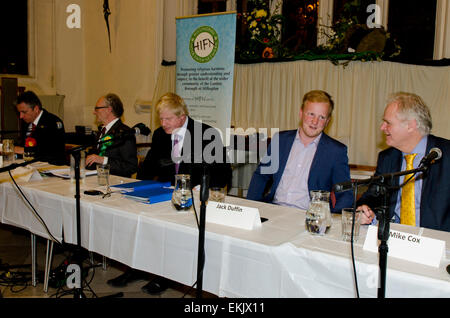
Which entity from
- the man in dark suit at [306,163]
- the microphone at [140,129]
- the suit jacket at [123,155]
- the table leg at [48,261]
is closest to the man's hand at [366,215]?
the man in dark suit at [306,163]

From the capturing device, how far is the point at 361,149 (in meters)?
4.74

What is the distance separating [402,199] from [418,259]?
0.83 m

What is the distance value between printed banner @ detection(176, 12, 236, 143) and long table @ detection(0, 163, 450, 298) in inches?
93.9

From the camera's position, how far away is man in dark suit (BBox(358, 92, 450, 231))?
213 centimetres

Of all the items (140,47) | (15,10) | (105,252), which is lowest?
(105,252)

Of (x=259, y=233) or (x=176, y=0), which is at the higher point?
(x=176, y=0)

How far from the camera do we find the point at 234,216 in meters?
1.85

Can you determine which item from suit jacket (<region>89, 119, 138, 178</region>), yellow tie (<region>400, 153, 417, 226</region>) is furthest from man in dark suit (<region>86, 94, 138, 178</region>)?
yellow tie (<region>400, 153, 417, 226</region>)

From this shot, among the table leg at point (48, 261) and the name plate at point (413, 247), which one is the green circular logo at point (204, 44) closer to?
the table leg at point (48, 261)

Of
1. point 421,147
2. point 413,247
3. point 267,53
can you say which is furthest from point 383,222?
point 267,53

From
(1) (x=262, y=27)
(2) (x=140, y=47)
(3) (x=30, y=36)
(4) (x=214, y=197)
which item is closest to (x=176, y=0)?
(2) (x=140, y=47)

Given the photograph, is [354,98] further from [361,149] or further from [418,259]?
[418,259]

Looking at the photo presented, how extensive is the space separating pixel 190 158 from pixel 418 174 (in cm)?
170

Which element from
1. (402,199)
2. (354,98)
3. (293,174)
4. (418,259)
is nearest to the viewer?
(418,259)
